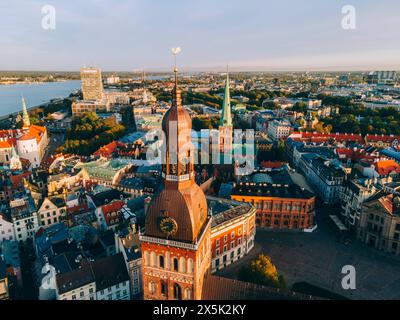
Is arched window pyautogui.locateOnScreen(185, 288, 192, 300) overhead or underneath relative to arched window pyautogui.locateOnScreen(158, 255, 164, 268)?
underneath

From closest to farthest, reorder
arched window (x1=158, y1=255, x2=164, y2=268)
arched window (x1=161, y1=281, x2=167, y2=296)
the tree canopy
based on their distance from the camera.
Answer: arched window (x1=158, y1=255, x2=164, y2=268) → arched window (x1=161, y1=281, x2=167, y2=296) → the tree canopy

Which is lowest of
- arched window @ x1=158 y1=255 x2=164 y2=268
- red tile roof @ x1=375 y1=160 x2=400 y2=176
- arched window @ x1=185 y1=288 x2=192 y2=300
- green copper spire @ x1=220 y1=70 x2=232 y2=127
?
red tile roof @ x1=375 y1=160 x2=400 y2=176

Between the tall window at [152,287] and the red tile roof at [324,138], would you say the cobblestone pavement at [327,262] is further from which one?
the red tile roof at [324,138]

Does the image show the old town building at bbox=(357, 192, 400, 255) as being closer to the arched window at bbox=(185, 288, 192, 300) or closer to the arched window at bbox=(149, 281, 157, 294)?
the arched window at bbox=(185, 288, 192, 300)

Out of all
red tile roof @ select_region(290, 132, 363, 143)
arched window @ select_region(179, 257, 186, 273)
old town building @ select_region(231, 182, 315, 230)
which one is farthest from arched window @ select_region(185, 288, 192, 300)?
red tile roof @ select_region(290, 132, 363, 143)

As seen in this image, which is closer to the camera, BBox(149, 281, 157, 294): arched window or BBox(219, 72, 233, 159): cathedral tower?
BBox(149, 281, 157, 294): arched window

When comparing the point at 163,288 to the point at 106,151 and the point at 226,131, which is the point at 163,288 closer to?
the point at 226,131
